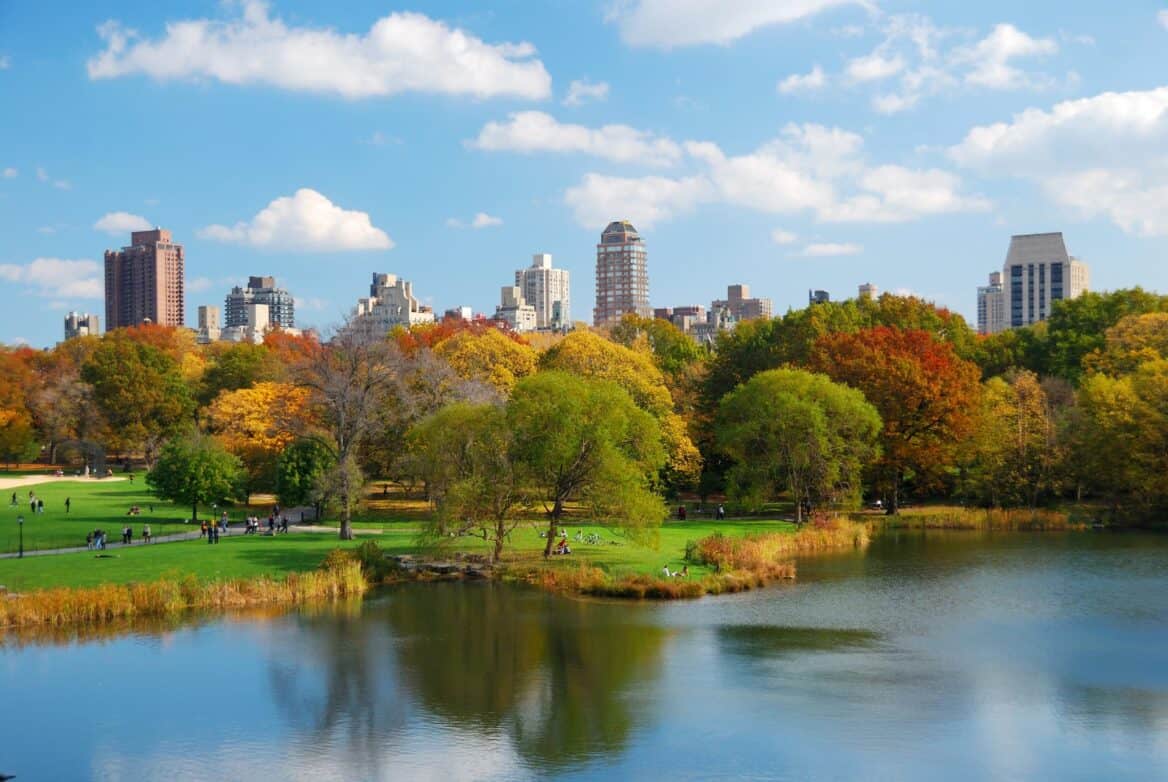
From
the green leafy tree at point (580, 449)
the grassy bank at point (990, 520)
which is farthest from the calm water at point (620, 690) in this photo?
the grassy bank at point (990, 520)

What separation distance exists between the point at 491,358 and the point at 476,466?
29.0 meters

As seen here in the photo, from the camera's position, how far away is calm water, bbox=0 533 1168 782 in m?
22.3

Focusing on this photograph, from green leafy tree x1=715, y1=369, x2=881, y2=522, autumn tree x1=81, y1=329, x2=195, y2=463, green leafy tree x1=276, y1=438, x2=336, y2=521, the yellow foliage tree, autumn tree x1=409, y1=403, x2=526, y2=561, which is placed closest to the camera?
autumn tree x1=409, y1=403, x2=526, y2=561

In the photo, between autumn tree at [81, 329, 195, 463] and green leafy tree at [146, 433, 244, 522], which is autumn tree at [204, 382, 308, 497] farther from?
autumn tree at [81, 329, 195, 463]

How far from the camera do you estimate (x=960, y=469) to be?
219 feet

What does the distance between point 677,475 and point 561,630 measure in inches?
1411

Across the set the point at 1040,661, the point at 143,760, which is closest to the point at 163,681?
the point at 143,760

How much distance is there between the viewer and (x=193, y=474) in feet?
182

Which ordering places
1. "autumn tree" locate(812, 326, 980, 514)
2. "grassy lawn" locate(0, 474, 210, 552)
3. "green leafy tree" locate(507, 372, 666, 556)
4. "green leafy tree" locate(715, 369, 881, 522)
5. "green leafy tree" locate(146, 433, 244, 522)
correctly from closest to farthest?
"green leafy tree" locate(507, 372, 666, 556)
"grassy lawn" locate(0, 474, 210, 552)
"green leafy tree" locate(146, 433, 244, 522)
"green leafy tree" locate(715, 369, 881, 522)
"autumn tree" locate(812, 326, 980, 514)

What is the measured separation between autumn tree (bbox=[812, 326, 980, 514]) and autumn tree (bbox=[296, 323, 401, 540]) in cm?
2874

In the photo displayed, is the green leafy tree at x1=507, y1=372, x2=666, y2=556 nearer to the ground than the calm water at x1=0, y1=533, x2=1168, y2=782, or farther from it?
farther from it

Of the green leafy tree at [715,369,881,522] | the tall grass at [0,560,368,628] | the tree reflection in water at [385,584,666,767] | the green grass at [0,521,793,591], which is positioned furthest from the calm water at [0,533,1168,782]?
the green leafy tree at [715,369,881,522]

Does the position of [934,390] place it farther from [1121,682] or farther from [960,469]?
[1121,682]

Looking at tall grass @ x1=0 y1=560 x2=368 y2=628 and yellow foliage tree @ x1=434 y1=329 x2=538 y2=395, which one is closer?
tall grass @ x1=0 y1=560 x2=368 y2=628
